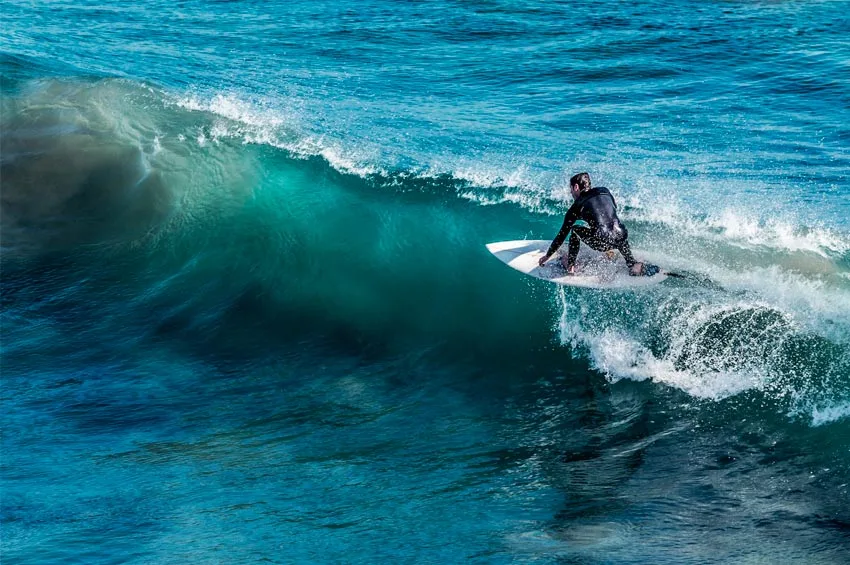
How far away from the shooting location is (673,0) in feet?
93.2

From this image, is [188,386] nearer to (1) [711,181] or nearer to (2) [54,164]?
(2) [54,164]

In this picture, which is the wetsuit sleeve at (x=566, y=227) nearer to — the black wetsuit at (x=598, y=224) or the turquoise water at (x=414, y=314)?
the black wetsuit at (x=598, y=224)

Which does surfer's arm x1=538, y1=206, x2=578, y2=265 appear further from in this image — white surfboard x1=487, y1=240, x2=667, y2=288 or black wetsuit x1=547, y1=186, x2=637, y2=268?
white surfboard x1=487, y1=240, x2=667, y2=288

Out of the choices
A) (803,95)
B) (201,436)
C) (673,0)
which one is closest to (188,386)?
(201,436)

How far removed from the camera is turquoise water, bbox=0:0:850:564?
916cm

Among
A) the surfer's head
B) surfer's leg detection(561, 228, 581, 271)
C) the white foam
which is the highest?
the surfer's head

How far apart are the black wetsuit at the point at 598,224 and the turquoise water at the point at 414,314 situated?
757mm

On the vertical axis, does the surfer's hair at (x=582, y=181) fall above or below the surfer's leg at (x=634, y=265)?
above

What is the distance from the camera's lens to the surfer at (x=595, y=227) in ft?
39.0

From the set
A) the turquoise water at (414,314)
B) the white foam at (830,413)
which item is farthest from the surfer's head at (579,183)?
the white foam at (830,413)

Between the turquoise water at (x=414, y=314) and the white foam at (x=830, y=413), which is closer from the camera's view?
the turquoise water at (x=414, y=314)

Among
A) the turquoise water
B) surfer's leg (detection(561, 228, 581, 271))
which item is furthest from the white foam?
surfer's leg (detection(561, 228, 581, 271))

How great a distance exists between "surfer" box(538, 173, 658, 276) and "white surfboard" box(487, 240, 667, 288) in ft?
0.44

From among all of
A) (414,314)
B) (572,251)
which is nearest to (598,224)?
(572,251)
